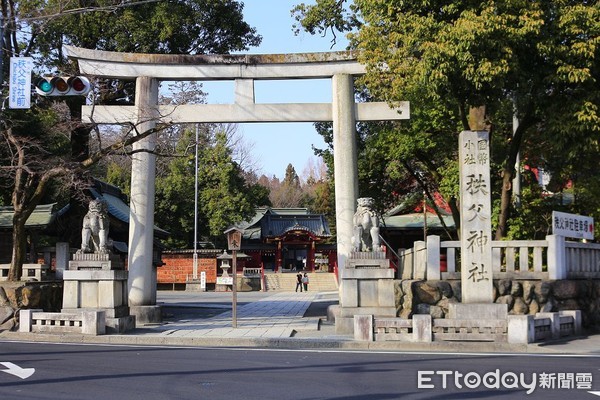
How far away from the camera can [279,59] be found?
62.8 feet

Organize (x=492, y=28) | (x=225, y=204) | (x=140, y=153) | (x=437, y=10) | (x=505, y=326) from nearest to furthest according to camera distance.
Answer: (x=505, y=326) → (x=492, y=28) → (x=437, y=10) → (x=140, y=153) → (x=225, y=204)

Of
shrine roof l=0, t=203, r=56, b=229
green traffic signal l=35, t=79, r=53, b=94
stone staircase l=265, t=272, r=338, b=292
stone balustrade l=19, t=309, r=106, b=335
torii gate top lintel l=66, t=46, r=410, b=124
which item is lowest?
stone staircase l=265, t=272, r=338, b=292

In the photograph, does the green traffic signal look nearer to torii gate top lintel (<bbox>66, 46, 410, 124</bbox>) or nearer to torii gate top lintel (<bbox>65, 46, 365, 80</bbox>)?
torii gate top lintel (<bbox>66, 46, 410, 124</bbox>)

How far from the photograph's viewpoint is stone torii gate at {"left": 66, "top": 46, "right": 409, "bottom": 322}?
18922 mm

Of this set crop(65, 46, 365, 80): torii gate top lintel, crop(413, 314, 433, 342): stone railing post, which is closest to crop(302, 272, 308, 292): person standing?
crop(65, 46, 365, 80): torii gate top lintel

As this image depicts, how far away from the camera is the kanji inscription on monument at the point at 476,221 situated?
14.7m

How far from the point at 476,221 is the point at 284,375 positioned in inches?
262

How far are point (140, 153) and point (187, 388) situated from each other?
11333mm

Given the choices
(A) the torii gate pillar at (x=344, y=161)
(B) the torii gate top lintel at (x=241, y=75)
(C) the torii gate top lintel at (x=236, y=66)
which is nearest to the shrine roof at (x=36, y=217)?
(B) the torii gate top lintel at (x=241, y=75)

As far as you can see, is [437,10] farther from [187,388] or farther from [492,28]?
[187,388]

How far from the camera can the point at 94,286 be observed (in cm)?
1730

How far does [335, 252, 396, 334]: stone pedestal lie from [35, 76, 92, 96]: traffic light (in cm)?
736

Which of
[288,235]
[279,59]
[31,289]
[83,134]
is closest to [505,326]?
[279,59]

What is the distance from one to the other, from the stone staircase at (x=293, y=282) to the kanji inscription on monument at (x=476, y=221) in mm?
36785
